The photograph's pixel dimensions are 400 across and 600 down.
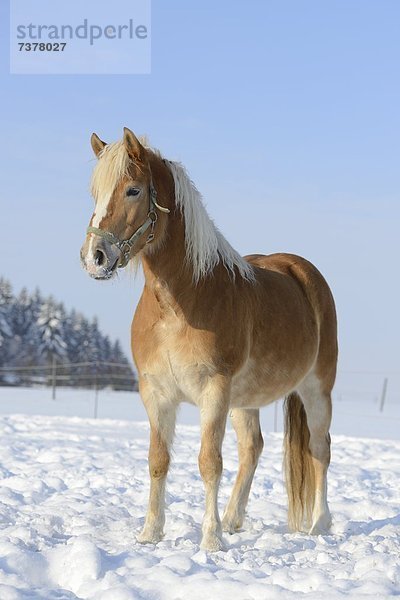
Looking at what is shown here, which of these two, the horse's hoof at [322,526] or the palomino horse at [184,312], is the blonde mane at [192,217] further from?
the horse's hoof at [322,526]

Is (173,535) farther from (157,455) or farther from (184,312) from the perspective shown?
(184,312)

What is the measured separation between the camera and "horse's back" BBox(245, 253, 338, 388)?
18.4 feet

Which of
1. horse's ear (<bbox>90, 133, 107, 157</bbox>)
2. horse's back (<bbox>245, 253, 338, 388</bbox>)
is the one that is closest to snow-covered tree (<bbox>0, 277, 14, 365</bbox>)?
horse's back (<bbox>245, 253, 338, 388</bbox>)

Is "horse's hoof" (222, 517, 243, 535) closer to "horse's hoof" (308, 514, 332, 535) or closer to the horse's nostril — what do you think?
"horse's hoof" (308, 514, 332, 535)

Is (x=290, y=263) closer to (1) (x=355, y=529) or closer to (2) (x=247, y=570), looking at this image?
(1) (x=355, y=529)

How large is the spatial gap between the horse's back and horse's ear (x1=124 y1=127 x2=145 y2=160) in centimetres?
164

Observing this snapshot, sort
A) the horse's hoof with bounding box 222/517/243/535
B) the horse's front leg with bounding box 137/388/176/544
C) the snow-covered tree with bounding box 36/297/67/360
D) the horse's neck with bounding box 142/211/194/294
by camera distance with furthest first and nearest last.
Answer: the snow-covered tree with bounding box 36/297/67/360, the horse's hoof with bounding box 222/517/243/535, the horse's front leg with bounding box 137/388/176/544, the horse's neck with bounding box 142/211/194/294

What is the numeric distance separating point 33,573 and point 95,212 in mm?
1902

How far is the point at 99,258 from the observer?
3.93 metres

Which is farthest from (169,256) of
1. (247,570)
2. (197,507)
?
(197,507)

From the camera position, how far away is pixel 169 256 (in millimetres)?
4375

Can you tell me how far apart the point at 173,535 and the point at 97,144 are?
2458 millimetres

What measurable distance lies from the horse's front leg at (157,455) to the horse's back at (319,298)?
4.79 ft

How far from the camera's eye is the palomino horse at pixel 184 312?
410 centimetres
